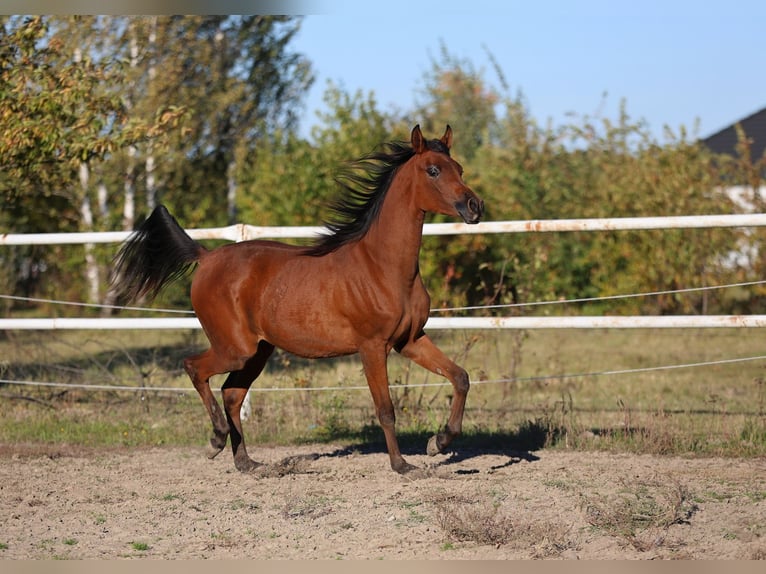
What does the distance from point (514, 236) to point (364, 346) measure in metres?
12.8

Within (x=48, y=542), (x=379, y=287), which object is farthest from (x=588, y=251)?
(x=48, y=542)

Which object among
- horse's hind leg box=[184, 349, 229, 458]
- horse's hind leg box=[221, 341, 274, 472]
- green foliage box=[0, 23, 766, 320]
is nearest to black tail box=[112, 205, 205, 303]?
horse's hind leg box=[184, 349, 229, 458]

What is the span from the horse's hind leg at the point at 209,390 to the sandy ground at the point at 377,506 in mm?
257

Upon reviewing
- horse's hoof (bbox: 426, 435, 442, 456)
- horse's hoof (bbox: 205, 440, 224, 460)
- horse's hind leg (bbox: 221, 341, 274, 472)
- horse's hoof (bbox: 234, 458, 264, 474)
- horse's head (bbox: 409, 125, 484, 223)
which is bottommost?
horse's hoof (bbox: 234, 458, 264, 474)

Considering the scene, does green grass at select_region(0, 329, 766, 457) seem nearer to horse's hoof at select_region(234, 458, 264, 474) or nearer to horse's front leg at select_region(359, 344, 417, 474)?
horse's hoof at select_region(234, 458, 264, 474)

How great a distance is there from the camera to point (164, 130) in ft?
34.4

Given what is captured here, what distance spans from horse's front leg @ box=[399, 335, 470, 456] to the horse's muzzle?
36.4 inches

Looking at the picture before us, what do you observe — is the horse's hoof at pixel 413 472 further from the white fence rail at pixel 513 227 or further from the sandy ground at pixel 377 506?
the white fence rail at pixel 513 227

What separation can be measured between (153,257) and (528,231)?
294 centimetres

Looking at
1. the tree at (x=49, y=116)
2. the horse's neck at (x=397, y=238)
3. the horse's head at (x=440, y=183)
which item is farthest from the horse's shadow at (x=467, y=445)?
the tree at (x=49, y=116)

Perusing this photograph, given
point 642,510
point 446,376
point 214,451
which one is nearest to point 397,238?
point 446,376

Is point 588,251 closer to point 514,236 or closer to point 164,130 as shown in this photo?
point 514,236

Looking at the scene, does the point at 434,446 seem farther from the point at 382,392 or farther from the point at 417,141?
the point at 417,141

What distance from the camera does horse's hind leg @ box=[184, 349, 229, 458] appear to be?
→ 6.87 m
